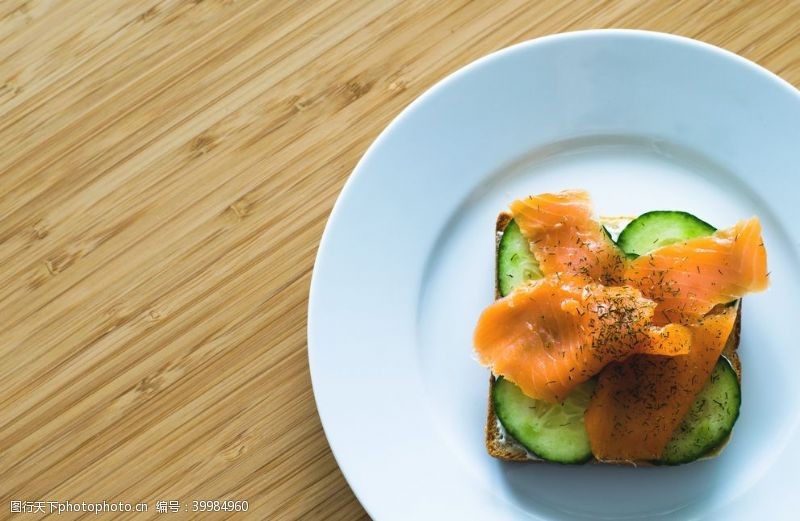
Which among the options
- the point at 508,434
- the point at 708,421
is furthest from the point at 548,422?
the point at 708,421

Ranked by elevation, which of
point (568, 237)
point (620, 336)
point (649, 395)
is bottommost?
point (649, 395)

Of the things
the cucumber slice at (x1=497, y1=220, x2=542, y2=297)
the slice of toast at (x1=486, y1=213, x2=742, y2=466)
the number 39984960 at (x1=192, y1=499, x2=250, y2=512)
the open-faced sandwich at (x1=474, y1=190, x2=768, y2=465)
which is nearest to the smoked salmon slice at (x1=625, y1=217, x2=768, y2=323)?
the open-faced sandwich at (x1=474, y1=190, x2=768, y2=465)

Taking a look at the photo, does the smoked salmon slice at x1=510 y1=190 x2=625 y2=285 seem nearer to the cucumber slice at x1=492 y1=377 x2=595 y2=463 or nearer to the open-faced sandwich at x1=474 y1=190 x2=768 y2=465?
the open-faced sandwich at x1=474 y1=190 x2=768 y2=465

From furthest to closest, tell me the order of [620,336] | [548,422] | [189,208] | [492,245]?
[189,208] < [492,245] < [548,422] < [620,336]

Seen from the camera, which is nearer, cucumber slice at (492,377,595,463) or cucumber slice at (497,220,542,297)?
cucumber slice at (492,377,595,463)

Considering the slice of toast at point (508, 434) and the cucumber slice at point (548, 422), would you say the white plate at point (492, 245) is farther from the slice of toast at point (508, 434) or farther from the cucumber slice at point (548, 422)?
the cucumber slice at point (548, 422)

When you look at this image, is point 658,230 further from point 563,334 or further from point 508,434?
point 508,434

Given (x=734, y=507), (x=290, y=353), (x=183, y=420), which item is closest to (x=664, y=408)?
(x=734, y=507)

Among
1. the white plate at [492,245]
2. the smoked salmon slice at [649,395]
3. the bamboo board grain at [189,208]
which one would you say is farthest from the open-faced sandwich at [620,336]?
the bamboo board grain at [189,208]
